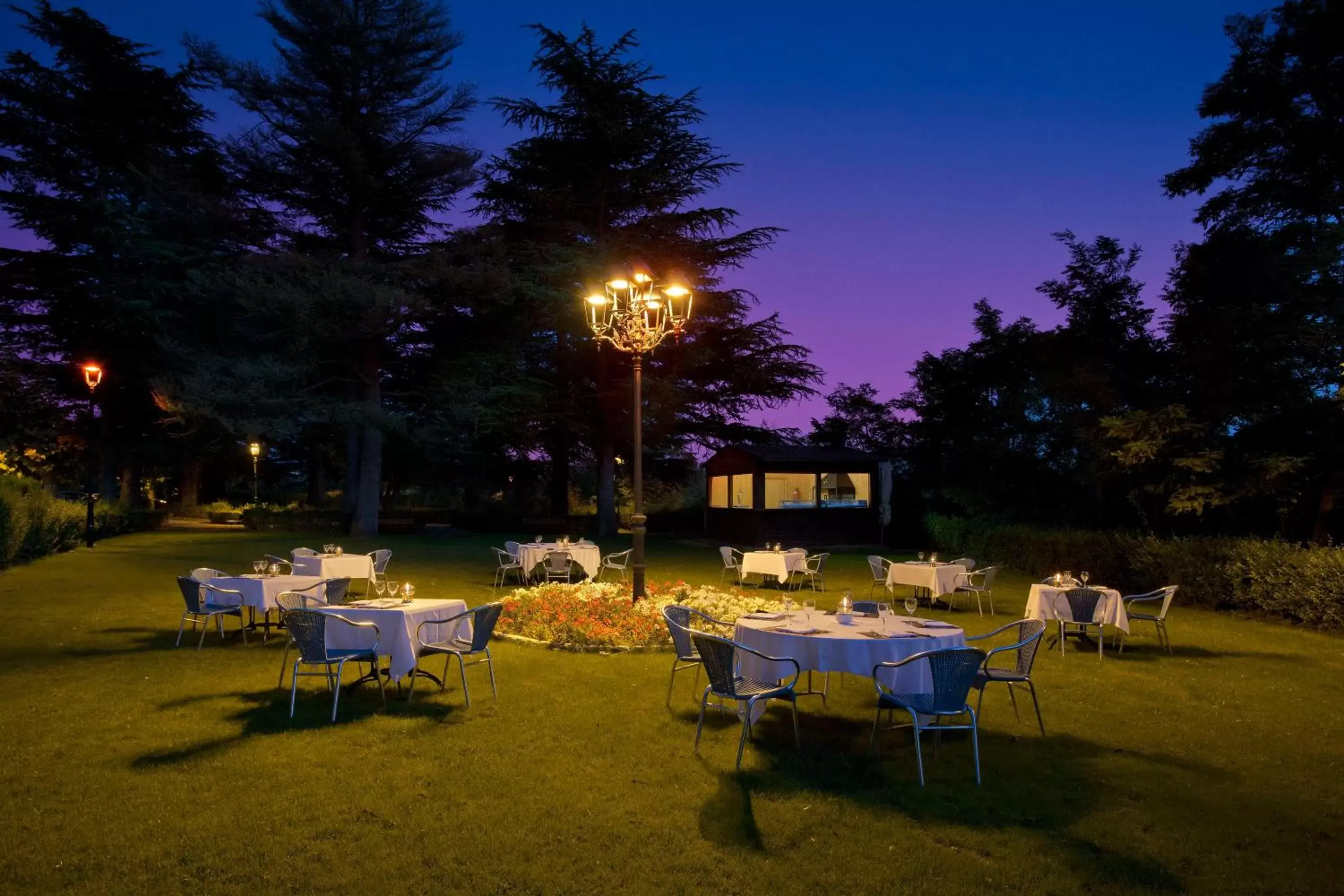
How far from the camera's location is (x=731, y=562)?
15.4 m

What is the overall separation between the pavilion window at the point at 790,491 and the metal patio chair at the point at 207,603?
1685 cm

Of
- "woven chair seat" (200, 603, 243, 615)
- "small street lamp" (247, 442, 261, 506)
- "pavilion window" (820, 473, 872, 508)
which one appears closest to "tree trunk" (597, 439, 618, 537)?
"pavilion window" (820, 473, 872, 508)

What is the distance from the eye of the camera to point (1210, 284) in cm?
1595

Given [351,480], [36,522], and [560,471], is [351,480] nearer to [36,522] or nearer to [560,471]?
[560,471]

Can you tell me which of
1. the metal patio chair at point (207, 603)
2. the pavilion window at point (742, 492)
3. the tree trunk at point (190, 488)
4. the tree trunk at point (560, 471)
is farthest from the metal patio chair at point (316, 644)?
the tree trunk at point (190, 488)

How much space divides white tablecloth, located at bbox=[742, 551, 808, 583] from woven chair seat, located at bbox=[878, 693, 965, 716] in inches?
365

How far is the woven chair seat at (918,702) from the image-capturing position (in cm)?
509

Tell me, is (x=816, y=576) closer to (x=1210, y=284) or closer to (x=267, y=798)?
(x=1210, y=284)

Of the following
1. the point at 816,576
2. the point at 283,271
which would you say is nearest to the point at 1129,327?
the point at 816,576

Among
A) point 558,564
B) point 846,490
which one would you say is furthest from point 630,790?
point 846,490

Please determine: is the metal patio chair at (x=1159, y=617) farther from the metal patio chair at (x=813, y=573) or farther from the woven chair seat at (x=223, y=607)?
the woven chair seat at (x=223, y=607)

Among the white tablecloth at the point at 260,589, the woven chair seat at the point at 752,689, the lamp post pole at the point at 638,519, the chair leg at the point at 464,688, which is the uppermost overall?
the lamp post pole at the point at 638,519

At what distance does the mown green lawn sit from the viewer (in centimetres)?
392

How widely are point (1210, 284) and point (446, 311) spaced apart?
2316cm
